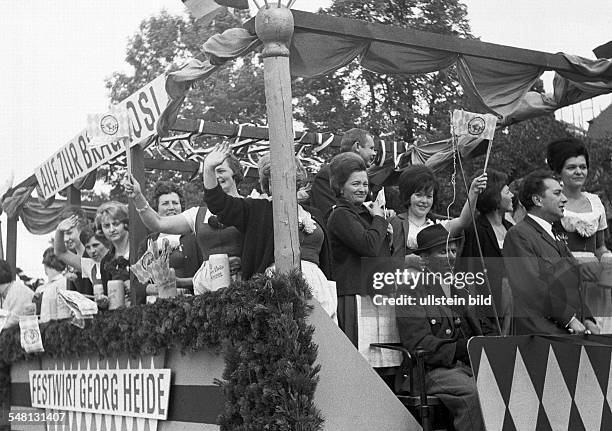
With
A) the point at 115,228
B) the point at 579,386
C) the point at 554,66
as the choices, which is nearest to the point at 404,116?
the point at 115,228

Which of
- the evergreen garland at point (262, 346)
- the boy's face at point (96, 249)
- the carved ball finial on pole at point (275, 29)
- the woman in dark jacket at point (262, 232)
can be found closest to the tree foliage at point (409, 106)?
the boy's face at point (96, 249)

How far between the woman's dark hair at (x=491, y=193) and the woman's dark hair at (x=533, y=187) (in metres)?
0.32

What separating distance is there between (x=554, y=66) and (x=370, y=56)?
4.21 feet

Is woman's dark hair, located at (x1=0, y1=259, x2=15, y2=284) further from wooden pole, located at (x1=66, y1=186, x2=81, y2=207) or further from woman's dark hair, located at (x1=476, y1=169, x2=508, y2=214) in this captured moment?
woman's dark hair, located at (x1=476, y1=169, x2=508, y2=214)

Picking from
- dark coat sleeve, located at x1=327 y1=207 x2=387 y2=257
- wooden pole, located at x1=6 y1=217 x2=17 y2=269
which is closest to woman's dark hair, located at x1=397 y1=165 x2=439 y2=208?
dark coat sleeve, located at x1=327 y1=207 x2=387 y2=257

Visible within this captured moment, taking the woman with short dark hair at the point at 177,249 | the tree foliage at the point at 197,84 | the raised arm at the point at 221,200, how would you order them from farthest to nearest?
the tree foliage at the point at 197,84 → the woman with short dark hair at the point at 177,249 → the raised arm at the point at 221,200

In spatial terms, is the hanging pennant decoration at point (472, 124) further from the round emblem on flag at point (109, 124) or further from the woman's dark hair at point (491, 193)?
the round emblem on flag at point (109, 124)

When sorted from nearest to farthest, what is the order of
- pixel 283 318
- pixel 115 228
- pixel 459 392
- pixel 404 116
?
pixel 283 318 < pixel 459 392 < pixel 115 228 < pixel 404 116

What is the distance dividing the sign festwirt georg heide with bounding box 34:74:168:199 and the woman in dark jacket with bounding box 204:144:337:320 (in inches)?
76.7

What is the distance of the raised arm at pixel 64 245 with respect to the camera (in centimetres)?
913

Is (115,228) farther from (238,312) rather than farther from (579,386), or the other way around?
(579,386)

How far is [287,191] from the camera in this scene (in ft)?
16.4

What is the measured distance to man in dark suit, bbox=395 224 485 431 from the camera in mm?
5141

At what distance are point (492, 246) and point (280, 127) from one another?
1.68 metres
